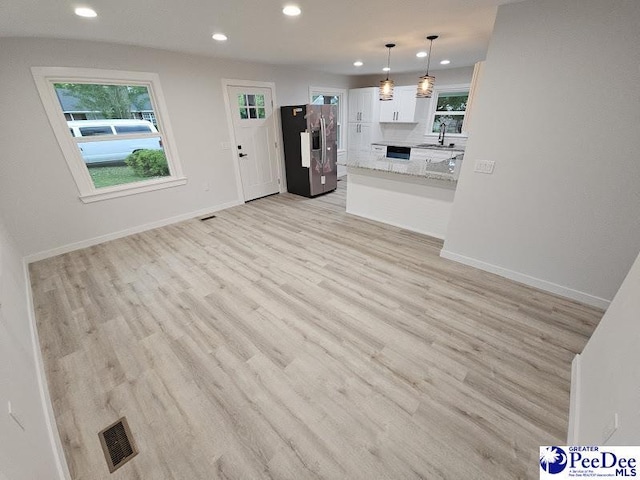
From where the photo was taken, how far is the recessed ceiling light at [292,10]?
2.14m

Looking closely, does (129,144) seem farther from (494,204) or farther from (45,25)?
(494,204)

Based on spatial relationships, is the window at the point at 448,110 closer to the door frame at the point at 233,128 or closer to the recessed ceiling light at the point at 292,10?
the door frame at the point at 233,128

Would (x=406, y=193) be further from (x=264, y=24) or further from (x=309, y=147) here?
(x=264, y=24)

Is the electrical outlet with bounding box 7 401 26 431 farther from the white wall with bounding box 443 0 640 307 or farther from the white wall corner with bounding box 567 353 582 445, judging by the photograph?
the white wall with bounding box 443 0 640 307

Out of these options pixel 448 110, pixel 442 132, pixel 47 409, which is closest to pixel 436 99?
pixel 448 110

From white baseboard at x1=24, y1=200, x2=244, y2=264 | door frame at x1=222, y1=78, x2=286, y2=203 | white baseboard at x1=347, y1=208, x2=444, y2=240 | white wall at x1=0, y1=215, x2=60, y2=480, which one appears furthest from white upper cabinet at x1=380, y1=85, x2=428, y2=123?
white wall at x1=0, y1=215, x2=60, y2=480

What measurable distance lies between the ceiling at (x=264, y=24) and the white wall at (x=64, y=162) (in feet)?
0.80

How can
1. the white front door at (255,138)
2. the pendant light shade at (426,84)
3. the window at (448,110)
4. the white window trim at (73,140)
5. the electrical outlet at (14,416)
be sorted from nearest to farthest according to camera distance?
the electrical outlet at (14,416) → the white window trim at (73,140) → the pendant light shade at (426,84) → the white front door at (255,138) → the window at (448,110)

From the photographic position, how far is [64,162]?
315cm

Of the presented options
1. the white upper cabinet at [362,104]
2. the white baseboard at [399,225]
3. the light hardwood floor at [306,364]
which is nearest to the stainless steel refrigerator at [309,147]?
the white baseboard at [399,225]

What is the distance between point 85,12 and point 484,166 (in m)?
3.82

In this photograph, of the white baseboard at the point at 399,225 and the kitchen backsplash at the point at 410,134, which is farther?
the kitchen backsplash at the point at 410,134

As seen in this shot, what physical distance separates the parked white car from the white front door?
1383 millimetres

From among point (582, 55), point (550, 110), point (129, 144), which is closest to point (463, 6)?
point (582, 55)
